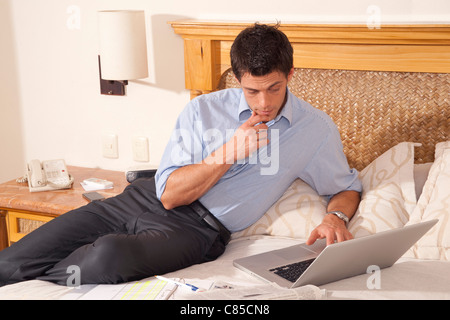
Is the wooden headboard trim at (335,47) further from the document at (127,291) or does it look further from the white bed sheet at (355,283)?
the document at (127,291)

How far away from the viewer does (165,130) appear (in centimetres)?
253

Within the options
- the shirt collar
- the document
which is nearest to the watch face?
the shirt collar

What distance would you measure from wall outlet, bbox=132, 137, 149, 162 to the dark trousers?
0.68 m

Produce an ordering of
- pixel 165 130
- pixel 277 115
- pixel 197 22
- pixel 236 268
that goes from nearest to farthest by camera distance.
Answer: pixel 236 268 → pixel 277 115 → pixel 197 22 → pixel 165 130

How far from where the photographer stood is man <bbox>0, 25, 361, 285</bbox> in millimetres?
1606

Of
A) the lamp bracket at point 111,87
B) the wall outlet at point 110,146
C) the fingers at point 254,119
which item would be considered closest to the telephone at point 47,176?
the wall outlet at point 110,146

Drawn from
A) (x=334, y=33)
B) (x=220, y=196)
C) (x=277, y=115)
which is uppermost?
(x=334, y=33)

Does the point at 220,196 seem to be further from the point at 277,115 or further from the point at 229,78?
the point at 229,78

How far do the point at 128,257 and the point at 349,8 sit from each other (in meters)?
1.26

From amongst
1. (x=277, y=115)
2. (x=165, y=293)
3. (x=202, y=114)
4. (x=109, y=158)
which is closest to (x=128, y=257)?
(x=165, y=293)

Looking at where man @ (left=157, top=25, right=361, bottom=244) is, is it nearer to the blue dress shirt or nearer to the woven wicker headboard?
the blue dress shirt

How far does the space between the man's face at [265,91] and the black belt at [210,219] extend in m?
0.35

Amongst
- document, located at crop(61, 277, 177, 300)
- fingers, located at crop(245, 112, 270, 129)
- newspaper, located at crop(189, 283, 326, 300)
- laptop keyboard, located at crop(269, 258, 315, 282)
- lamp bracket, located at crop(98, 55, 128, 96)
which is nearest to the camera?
newspaper, located at crop(189, 283, 326, 300)

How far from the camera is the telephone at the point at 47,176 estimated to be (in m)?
2.34
